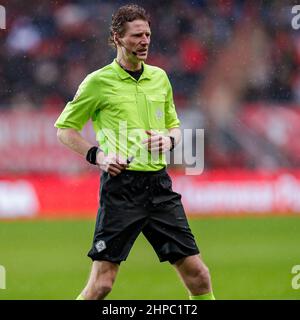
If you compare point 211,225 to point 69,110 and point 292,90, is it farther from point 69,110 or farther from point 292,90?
point 69,110

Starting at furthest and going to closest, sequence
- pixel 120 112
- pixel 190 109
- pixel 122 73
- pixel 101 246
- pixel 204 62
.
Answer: pixel 204 62 → pixel 190 109 → pixel 122 73 → pixel 120 112 → pixel 101 246

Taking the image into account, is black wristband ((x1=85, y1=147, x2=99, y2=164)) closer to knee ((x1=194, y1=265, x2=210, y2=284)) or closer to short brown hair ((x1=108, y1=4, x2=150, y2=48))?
short brown hair ((x1=108, y1=4, x2=150, y2=48))

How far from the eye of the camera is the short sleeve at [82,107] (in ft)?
22.9

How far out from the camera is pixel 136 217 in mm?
6910

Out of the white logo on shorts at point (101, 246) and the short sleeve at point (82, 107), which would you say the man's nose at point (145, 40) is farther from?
the white logo on shorts at point (101, 246)

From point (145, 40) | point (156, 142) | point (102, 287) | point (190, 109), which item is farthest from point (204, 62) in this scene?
point (102, 287)

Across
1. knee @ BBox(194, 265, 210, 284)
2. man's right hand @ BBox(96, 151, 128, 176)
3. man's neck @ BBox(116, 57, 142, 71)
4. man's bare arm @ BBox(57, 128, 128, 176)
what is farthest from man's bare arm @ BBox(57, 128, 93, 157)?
knee @ BBox(194, 265, 210, 284)

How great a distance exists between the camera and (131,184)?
6.94 meters

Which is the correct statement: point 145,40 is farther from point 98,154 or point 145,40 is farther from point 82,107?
point 98,154

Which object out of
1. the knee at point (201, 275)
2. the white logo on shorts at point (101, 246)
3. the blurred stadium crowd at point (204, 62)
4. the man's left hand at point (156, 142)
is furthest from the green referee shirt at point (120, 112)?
the blurred stadium crowd at point (204, 62)

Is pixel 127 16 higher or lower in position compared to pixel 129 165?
higher

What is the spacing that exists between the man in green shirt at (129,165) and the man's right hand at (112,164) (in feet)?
0.03

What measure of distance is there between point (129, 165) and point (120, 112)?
1.23 ft

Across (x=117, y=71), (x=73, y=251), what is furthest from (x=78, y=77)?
(x=117, y=71)
